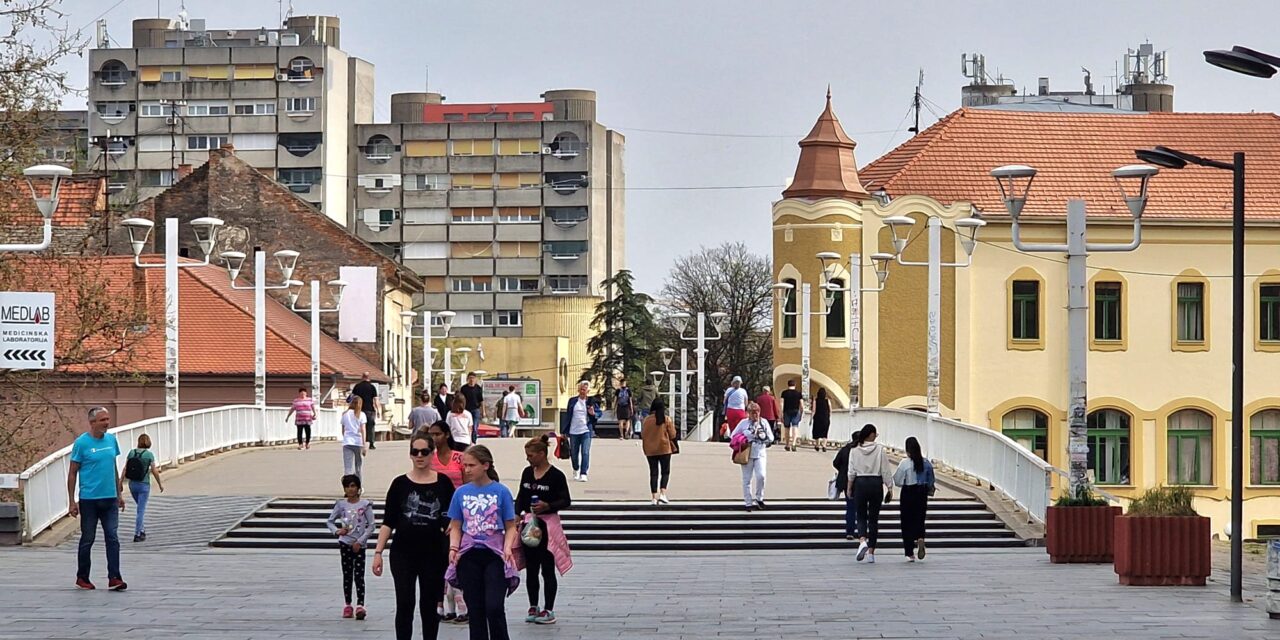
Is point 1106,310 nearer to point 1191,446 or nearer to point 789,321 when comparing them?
point 1191,446

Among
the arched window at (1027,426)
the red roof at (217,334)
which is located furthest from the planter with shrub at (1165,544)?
the arched window at (1027,426)

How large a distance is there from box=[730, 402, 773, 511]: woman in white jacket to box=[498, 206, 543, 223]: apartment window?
310ft

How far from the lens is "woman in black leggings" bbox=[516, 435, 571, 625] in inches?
618

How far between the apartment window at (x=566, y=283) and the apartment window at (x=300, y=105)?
1955 cm

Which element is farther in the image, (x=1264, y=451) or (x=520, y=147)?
(x=520, y=147)

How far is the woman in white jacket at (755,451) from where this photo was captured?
2802 cm

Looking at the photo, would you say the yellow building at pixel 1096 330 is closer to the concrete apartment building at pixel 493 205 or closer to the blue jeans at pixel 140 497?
the blue jeans at pixel 140 497

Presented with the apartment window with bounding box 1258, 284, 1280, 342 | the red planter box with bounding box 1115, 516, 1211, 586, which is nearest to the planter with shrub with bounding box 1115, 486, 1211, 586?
the red planter box with bounding box 1115, 516, 1211, 586

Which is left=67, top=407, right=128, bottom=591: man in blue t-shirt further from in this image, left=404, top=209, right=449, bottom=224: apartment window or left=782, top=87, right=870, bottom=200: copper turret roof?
left=404, top=209, right=449, bottom=224: apartment window

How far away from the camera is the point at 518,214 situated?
404ft

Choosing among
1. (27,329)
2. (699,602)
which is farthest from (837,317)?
(699,602)

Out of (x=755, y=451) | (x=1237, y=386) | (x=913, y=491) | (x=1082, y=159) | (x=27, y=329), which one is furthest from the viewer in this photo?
(x=1082, y=159)

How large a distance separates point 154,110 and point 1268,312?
243 ft

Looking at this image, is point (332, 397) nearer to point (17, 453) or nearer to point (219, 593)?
point (17, 453)
